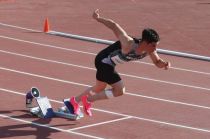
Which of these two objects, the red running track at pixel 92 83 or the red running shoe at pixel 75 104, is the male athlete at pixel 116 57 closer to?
the red running shoe at pixel 75 104

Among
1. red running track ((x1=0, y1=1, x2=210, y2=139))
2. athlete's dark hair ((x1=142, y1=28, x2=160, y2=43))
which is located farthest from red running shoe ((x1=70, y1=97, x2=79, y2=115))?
athlete's dark hair ((x1=142, y1=28, x2=160, y2=43))

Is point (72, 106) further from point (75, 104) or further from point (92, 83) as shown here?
point (92, 83)

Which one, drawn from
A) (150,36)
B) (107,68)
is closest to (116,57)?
(107,68)

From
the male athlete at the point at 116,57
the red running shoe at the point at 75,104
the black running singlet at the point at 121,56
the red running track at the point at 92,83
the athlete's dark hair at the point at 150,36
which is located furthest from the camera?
the red running shoe at the point at 75,104

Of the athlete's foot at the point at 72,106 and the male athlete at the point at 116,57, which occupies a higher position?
the male athlete at the point at 116,57

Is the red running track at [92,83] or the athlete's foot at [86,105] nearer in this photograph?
the red running track at [92,83]

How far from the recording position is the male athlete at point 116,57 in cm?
931

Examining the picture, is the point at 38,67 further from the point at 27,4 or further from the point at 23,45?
the point at 27,4

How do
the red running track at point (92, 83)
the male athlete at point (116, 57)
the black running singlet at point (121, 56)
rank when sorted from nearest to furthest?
the male athlete at point (116, 57) < the black running singlet at point (121, 56) < the red running track at point (92, 83)

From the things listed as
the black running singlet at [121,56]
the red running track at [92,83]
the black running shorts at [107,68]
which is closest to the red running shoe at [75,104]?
the red running track at [92,83]

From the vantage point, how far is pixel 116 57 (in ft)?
32.0

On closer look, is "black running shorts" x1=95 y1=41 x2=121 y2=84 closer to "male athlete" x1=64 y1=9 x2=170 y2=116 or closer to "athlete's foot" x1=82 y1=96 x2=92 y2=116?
"male athlete" x1=64 y1=9 x2=170 y2=116

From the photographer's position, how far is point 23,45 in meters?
17.5

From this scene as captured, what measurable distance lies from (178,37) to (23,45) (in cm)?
570
